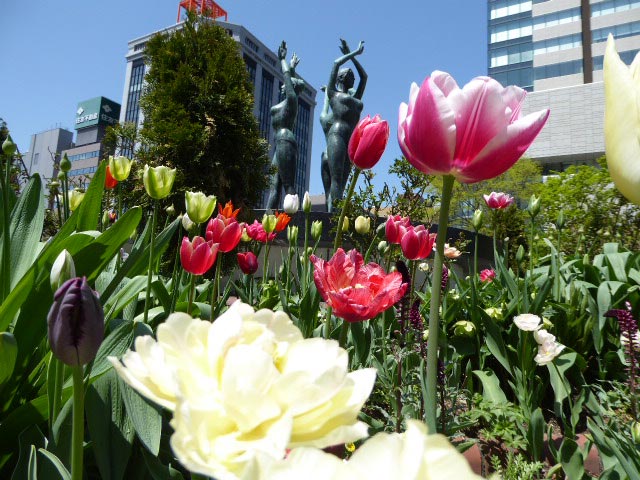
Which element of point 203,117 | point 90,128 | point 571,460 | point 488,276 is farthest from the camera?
point 90,128

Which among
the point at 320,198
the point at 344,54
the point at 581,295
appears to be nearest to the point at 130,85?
the point at 320,198

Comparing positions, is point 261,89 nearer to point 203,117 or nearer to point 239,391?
point 203,117

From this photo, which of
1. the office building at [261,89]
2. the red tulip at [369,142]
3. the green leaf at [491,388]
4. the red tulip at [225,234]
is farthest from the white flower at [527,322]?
the office building at [261,89]

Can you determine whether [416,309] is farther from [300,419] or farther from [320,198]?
[320,198]

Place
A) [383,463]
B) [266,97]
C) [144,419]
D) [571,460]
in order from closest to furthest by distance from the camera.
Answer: [383,463], [144,419], [571,460], [266,97]

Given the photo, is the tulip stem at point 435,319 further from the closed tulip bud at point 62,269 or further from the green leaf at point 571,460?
the green leaf at point 571,460

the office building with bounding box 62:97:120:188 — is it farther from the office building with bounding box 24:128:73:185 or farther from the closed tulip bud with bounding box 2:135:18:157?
the closed tulip bud with bounding box 2:135:18:157

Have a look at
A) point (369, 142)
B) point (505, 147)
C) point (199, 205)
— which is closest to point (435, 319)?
point (505, 147)

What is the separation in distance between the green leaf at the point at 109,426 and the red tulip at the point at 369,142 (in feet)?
2.59

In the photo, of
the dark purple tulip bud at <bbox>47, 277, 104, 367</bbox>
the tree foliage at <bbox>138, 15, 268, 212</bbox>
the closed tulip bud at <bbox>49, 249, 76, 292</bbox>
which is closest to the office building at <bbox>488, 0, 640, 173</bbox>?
the tree foliage at <bbox>138, 15, 268, 212</bbox>

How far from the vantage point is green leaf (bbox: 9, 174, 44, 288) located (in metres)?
1.36

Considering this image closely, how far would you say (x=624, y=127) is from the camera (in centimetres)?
47

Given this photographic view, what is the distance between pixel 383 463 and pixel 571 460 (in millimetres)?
1412

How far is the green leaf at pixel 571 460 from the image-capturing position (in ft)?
4.42
